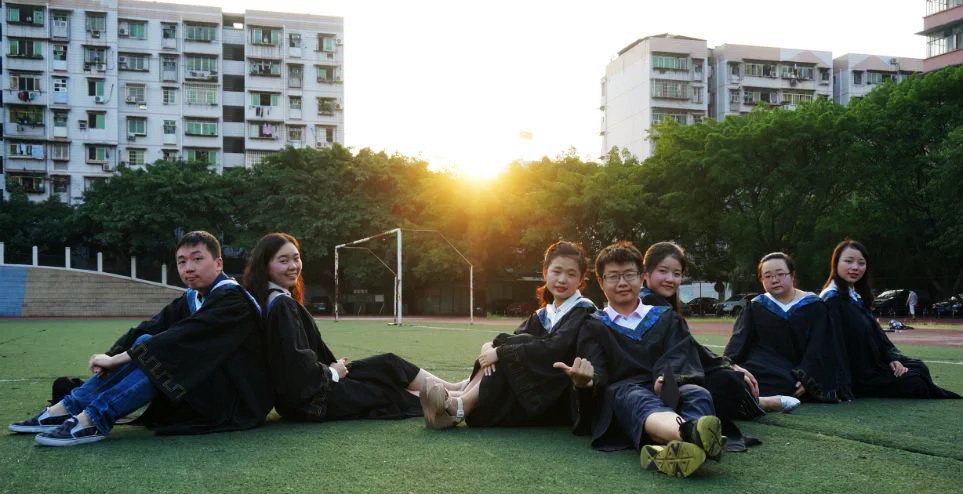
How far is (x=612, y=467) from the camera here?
3.85m

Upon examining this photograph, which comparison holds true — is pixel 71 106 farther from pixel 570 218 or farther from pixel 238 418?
pixel 238 418

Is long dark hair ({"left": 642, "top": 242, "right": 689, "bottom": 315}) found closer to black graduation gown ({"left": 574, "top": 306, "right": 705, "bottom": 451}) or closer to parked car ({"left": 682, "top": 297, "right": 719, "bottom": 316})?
black graduation gown ({"left": 574, "top": 306, "right": 705, "bottom": 451})

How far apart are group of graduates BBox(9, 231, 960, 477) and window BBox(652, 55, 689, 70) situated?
5213 cm

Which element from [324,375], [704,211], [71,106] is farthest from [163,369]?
[71,106]

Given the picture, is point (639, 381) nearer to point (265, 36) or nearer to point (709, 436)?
point (709, 436)

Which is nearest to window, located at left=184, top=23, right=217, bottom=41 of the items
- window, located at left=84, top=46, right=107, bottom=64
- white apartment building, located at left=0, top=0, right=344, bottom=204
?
white apartment building, located at left=0, top=0, right=344, bottom=204

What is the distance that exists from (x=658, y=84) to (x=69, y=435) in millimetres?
54052

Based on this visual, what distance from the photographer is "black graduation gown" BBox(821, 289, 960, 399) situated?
21.4 feet

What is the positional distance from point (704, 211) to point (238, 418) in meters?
27.4

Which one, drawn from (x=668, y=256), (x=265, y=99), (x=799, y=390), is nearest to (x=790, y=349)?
(x=799, y=390)

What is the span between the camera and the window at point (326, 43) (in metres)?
53.9

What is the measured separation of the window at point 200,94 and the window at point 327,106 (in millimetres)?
6420

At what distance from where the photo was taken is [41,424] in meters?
4.86

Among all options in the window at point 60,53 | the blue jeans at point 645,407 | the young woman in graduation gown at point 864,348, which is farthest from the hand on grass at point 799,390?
the window at point 60,53
